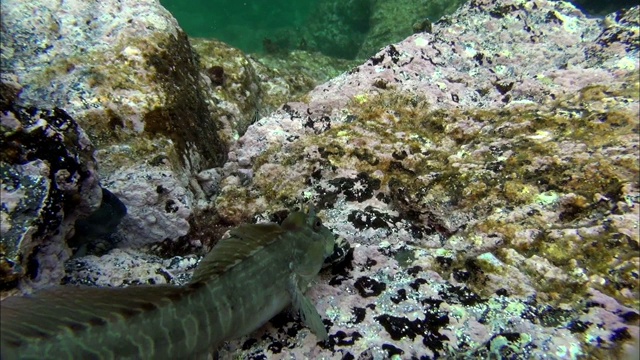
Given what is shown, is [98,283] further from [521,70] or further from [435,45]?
[521,70]

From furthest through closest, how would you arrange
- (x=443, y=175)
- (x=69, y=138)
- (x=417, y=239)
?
(x=443, y=175) < (x=417, y=239) < (x=69, y=138)

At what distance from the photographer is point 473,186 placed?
282 centimetres

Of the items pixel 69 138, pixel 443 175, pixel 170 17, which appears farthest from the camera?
pixel 170 17

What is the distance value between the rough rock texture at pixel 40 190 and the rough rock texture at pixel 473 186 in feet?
3.70

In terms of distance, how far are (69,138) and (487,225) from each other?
8.52 feet

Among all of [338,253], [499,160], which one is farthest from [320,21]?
[338,253]

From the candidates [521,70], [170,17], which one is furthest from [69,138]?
[521,70]

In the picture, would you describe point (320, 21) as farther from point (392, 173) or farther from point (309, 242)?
point (309, 242)

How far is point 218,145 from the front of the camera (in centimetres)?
401

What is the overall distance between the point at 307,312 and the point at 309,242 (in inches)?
16.9

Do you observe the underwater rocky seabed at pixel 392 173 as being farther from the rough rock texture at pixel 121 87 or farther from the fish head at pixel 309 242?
the fish head at pixel 309 242

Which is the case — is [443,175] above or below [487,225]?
above

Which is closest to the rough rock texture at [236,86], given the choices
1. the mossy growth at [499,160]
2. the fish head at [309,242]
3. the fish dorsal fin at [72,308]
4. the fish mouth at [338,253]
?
the mossy growth at [499,160]

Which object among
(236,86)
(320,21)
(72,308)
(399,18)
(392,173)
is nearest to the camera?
(72,308)
